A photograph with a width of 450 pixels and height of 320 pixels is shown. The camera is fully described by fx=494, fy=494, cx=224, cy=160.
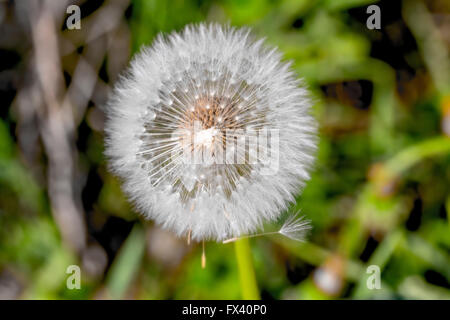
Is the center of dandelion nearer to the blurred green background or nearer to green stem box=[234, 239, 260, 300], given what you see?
green stem box=[234, 239, 260, 300]

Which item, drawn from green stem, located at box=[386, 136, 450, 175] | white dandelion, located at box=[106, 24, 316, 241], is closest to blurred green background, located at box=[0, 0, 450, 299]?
green stem, located at box=[386, 136, 450, 175]

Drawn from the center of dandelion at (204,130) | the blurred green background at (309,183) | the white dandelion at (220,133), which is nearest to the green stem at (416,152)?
the blurred green background at (309,183)

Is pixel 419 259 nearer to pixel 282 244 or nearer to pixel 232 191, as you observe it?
pixel 282 244

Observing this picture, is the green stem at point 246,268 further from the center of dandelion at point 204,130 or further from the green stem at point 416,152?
the green stem at point 416,152

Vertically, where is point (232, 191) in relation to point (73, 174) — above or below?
below
